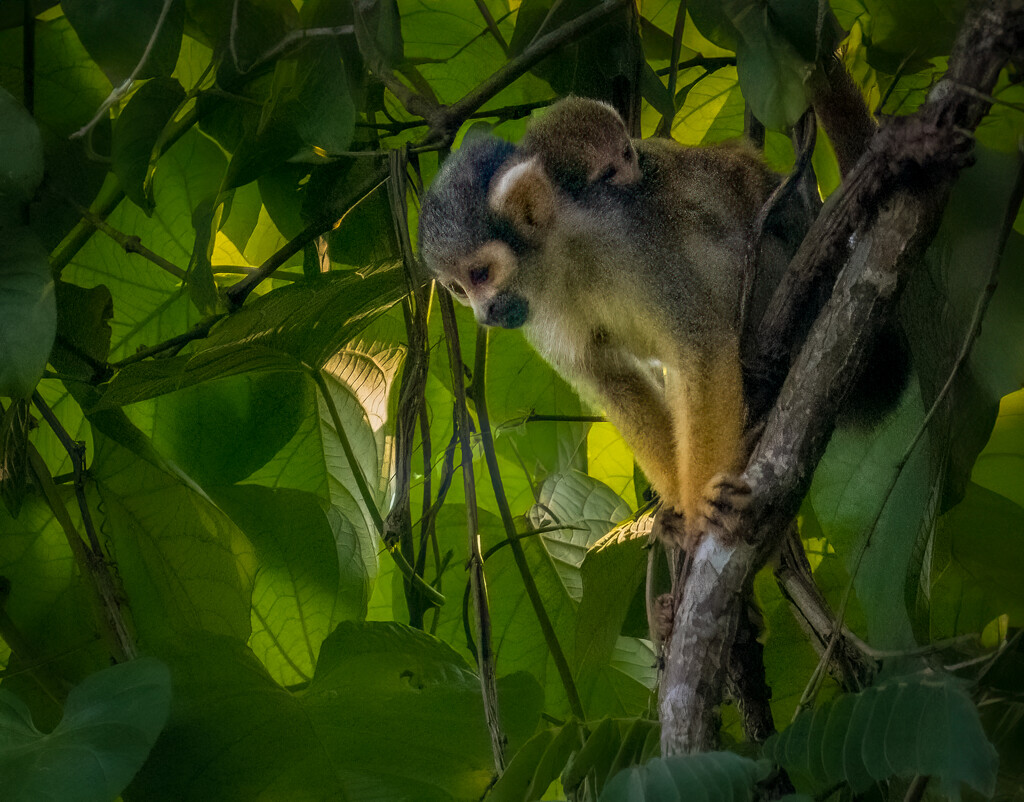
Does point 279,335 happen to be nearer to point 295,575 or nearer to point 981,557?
point 295,575

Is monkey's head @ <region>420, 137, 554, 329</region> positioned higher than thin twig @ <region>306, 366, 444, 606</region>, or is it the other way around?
monkey's head @ <region>420, 137, 554, 329</region>

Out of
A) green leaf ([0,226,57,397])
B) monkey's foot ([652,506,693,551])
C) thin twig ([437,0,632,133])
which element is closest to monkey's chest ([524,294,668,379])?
monkey's foot ([652,506,693,551])

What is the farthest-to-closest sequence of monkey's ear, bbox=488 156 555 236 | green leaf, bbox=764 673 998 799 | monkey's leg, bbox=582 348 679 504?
monkey's leg, bbox=582 348 679 504 → monkey's ear, bbox=488 156 555 236 → green leaf, bbox=764 673 998 799

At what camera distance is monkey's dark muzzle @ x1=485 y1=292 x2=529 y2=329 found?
4.39ft

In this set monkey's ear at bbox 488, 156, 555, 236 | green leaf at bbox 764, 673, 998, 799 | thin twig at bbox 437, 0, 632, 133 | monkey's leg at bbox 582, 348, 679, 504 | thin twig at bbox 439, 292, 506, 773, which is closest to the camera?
green leaf at bbox 764, 673, 998, 799

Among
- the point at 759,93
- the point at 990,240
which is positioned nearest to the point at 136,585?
the point at 759,93

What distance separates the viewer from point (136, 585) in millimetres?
1350

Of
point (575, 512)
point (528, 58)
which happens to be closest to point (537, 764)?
point (575, 512)

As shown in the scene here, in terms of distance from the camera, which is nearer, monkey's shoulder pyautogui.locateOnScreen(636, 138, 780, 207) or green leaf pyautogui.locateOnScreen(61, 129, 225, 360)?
monkey's shoulder pyautogui.locateOnScreen(636, 138, 780, 207)

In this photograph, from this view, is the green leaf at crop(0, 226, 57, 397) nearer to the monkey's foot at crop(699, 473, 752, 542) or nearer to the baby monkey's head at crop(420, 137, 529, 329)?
the baby monkey's head at crop(420, 137, 529, 329)

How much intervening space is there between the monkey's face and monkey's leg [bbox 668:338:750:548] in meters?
0.28

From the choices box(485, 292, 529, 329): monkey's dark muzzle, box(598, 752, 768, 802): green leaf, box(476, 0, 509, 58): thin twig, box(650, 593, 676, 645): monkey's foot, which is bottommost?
box(650, 593, 676, 645): monkey's foot

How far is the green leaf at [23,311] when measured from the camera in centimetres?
98

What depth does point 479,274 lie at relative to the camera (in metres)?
1.34
